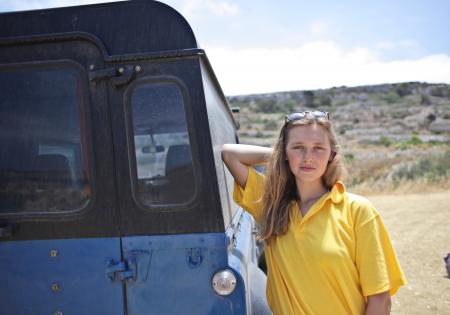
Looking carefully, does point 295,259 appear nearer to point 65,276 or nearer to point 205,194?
point 205,194

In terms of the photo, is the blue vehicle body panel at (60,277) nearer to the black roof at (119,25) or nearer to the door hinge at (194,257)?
the door hinge at (194,257)

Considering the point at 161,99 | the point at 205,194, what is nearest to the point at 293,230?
the point at 205,194

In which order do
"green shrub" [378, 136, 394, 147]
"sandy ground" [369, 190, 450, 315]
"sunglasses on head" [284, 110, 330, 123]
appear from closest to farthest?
"sunglasses on head" [284, 110, 330, 123] → "sandy ground" [369, 190, 450, 315] → "green shrub" [378, 136, 394, 147]

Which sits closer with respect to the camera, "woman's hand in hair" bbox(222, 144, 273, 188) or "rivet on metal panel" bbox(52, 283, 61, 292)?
"rivet on metal panel" bbox(52, 283, 61, 292)

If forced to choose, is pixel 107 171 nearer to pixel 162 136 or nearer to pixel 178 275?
pixel 162 136

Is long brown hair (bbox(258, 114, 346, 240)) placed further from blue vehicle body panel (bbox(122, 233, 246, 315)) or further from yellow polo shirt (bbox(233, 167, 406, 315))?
blue vehicle body panel (bbox(122, 233, 246, 315))

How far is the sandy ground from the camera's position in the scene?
15.9 ft

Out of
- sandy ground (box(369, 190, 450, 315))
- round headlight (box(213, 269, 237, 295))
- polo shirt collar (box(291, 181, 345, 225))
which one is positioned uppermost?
polo shirt collar (box(291, 181, 345, 225))

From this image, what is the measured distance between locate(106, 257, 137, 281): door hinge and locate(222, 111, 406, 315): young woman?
662 mm

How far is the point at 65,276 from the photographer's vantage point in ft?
6.54

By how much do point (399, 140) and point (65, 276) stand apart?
114 ft

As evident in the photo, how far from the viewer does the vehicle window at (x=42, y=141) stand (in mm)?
2035

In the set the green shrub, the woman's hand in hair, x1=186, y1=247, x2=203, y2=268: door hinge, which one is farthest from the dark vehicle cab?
the green shrub

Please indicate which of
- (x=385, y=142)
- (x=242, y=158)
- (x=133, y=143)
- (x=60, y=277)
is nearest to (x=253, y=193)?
(x=242, y=158)
